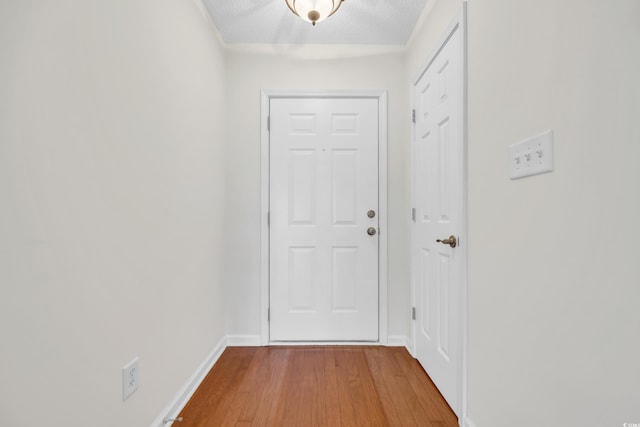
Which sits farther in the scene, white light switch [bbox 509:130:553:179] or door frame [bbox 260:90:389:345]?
door frame [bbox 260:90:389:345]

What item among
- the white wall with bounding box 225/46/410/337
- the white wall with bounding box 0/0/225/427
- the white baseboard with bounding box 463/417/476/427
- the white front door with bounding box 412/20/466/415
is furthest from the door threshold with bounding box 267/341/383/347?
the white baseboard with bounding box 463/417/476/427

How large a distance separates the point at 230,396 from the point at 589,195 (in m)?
1.93

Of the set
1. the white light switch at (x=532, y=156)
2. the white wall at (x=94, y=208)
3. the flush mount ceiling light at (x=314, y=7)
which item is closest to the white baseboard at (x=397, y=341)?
the white wall at (x=94, y=208)

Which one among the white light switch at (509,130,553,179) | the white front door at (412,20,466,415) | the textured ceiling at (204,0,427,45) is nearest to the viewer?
the white light switch at (509,130,553,179)

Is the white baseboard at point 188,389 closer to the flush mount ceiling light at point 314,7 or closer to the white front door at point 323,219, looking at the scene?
the white front door at point 323,219

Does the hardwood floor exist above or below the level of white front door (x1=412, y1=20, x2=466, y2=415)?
below

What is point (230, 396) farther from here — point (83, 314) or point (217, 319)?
point (83, 314)

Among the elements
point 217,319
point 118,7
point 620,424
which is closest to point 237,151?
point 217,319

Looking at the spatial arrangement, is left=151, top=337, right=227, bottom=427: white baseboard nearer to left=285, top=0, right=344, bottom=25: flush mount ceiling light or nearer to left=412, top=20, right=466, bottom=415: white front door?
left=412, top=20, right=466, bottom=415: white front door

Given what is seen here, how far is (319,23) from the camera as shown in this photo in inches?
95.7

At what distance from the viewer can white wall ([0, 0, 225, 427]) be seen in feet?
2.81

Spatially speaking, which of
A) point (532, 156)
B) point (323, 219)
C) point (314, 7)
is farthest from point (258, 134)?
point (532, 156)

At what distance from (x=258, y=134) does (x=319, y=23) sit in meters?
0.92

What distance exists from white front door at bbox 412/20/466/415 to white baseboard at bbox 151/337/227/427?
140 cm
